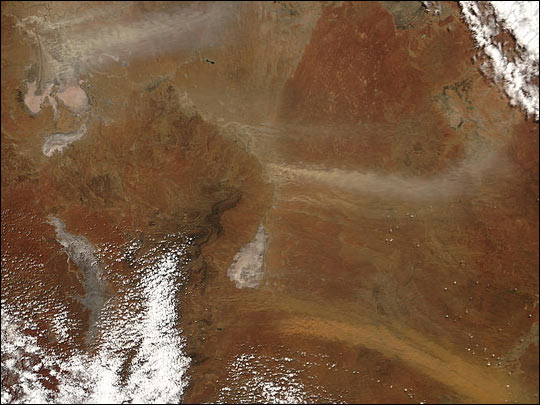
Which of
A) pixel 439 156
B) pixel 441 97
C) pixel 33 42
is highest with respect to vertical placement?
pixel 441 97

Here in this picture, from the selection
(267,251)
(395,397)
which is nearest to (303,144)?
(267,251)

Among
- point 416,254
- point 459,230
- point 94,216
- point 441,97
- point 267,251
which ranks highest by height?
point 441,97

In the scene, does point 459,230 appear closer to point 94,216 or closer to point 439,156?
point 439,156

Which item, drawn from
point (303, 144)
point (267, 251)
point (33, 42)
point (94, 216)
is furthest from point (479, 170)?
point (33, 42)

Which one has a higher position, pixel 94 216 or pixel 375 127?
pixel 375 127

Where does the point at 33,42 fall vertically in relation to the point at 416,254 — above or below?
above

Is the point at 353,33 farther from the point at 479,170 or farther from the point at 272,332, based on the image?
the point at 272,332
